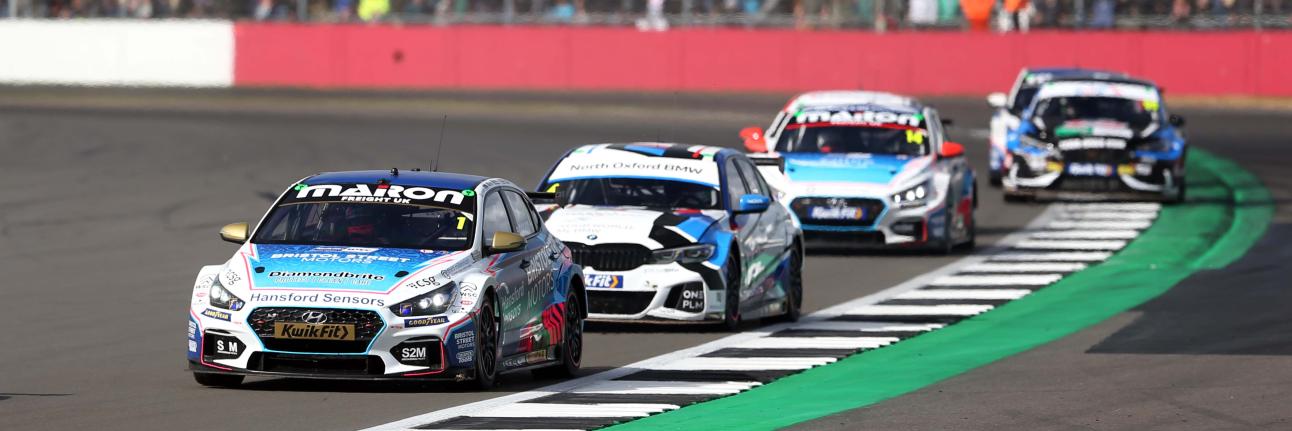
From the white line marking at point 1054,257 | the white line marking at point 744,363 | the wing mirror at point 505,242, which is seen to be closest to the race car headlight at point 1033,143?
the white line marking at point 1054,257

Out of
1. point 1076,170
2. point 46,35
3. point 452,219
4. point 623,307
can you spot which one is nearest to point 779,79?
point 46,35

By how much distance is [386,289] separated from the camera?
40.1ft

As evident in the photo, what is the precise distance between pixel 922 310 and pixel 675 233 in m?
3.05

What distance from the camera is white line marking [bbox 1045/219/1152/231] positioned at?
2708cm

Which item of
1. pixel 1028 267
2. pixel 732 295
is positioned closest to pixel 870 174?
pixel 1028 267

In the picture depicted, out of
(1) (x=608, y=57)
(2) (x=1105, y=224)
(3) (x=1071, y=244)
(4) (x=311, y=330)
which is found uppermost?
(4) (x=311, y=330)

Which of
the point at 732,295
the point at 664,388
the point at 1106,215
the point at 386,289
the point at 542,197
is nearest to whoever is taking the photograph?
the point at 386,289

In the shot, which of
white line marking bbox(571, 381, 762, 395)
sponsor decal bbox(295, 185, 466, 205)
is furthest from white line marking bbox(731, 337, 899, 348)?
sponsor decal bbox(295, 185, 466, 205)

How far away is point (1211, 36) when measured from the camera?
47156 millimetres

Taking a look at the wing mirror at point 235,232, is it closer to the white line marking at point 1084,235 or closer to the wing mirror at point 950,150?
the wing mirror at point 950,150

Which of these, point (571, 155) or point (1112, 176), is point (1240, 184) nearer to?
point (1112, 176)

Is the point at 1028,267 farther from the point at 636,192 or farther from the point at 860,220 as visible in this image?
the point at 636,192

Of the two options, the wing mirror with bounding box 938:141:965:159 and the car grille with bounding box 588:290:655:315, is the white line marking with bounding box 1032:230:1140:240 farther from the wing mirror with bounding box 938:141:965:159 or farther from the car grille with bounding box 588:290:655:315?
the car grille with bounding box 588:290:655:315

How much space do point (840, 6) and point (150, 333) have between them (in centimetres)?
3469
